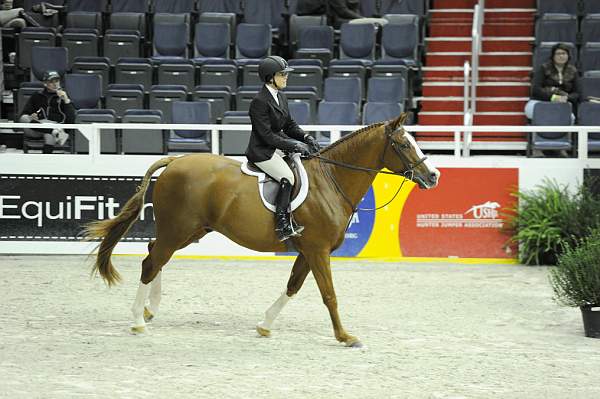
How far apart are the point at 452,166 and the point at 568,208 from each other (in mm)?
1689

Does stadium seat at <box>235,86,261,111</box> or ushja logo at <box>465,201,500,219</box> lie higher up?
A: stadium seat at <box>235,86,261,111</box>

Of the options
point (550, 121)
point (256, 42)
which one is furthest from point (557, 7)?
point (256, 42)

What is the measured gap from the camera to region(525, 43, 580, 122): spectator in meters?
16.6

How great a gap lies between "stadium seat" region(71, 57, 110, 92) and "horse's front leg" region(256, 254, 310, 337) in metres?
9.06

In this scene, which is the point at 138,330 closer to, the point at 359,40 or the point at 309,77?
the point at 309,77

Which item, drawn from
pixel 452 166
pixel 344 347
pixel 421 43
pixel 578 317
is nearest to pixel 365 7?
pixel 421 43

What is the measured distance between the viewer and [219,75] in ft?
59.0

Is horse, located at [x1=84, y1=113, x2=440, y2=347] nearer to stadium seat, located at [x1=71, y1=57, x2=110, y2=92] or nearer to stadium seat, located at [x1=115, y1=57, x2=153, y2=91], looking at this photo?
stadium seat, located at [x1=115, y1=57, x2=153, y2=91]

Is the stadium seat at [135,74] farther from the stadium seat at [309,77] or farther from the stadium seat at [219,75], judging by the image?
the stadium seat at [309,77]

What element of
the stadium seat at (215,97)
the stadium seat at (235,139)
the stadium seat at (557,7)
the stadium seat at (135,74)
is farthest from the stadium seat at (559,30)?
the stadium seat at (135,74)

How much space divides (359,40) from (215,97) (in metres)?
3.24

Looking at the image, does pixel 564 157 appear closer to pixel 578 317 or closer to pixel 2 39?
pixel 578 317

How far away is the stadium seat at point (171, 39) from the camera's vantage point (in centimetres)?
1908

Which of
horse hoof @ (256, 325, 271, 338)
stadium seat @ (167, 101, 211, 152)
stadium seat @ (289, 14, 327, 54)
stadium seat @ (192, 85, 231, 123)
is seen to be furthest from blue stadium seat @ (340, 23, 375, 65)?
horse hoof @ (256, 325, 271, 338)
